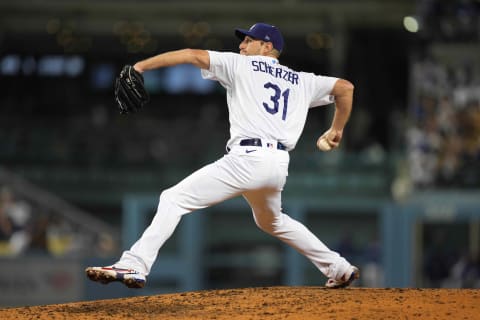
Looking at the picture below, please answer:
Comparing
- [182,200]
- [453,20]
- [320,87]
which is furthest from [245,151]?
[453,20]

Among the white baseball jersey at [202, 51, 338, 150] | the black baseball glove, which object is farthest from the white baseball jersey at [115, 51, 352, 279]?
the black baseball glove

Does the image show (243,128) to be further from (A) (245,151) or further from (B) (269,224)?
(B) (269,224)

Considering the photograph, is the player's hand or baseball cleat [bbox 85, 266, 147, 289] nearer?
baseball cleat [bbox 85, 266, 147, 289]

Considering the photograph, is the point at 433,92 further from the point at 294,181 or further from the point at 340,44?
the point at 340,44

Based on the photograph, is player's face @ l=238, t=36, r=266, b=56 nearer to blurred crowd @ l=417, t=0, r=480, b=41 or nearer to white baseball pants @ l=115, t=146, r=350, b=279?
white baseball pants @ l=115, t=146, r=350, b=279

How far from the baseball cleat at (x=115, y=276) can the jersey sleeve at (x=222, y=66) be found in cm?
117

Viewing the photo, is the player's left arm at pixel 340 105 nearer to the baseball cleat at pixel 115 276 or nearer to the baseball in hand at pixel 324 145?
the baseball in hand at pixel 324 145

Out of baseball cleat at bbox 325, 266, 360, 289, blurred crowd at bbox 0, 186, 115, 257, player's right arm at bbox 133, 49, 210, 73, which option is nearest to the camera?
player's right arm at bbox 133, 49, 210, 73

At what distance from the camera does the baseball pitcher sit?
4.69m

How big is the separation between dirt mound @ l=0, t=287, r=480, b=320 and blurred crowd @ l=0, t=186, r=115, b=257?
6476 millimetres

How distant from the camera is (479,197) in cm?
1104

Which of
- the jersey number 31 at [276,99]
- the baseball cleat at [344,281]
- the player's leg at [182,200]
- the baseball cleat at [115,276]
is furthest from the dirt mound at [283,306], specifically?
the jersey number 31 at [276,99]

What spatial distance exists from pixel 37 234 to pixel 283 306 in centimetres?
855

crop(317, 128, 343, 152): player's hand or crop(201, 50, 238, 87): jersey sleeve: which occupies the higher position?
crop(201, 50, 238, 87): jersey sleeve
